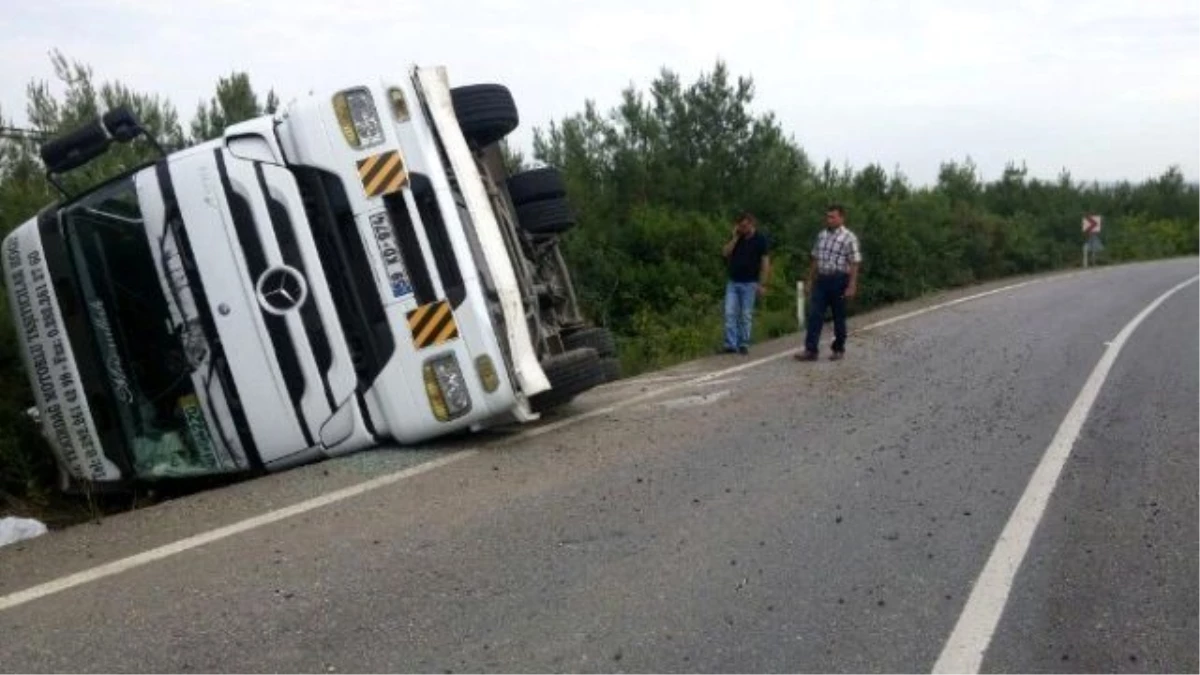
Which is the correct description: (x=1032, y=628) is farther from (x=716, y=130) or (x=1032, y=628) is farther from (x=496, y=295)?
(x=716, y=130)

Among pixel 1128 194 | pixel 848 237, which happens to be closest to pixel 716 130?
pixel 848 237

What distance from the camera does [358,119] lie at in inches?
252

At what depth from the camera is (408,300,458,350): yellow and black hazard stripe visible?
248 inches

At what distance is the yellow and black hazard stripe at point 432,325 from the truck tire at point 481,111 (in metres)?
1.68

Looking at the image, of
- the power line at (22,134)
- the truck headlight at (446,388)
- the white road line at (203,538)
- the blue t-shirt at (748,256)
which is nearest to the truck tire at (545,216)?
the truck headlight at (446,388)

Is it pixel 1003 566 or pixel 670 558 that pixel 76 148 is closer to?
pixel 670 558

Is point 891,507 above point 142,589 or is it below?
below

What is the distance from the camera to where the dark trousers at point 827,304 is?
1116 cm

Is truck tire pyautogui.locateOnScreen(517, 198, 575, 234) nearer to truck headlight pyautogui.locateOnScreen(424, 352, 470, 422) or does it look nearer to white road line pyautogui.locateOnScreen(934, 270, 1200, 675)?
truck headlight pyautogui.locateOnScreen(424, 352, 470, 422)

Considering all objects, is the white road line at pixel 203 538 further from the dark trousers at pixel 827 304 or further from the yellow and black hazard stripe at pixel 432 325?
the dark trousers at pixel 827 304

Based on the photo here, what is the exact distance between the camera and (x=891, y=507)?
5.61 metres

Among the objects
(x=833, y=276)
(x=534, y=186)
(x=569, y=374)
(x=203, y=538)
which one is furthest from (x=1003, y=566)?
(x=833, y=276)

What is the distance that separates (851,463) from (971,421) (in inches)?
64.0

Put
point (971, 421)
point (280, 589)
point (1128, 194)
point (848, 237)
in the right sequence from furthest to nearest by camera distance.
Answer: point (1128, 194) → point (848, 237) → point (971, 421) → point (280, 589)
